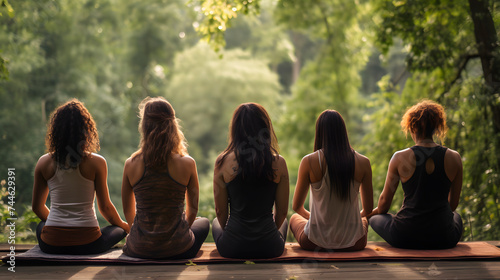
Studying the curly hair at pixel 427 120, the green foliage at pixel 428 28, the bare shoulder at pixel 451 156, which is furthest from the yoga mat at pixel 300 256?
the green foliage at pixel 428 28

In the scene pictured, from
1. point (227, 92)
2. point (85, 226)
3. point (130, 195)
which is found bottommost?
point (85, 226)

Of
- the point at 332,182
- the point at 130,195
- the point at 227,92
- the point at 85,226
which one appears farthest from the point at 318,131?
the point at 227,92

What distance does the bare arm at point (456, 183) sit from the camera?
362 centimetres

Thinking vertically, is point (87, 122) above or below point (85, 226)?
above

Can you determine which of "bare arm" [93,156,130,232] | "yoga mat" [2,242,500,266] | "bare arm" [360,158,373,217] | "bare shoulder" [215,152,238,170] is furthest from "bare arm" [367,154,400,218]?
"bare arm" [93,156,130,232]

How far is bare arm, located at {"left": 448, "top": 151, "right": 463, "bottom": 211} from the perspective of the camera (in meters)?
3.62

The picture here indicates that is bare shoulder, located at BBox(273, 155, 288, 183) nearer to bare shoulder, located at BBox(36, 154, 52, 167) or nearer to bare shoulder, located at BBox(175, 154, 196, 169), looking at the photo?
bare shoulder, located at BBox(175, 154, 196, 169)

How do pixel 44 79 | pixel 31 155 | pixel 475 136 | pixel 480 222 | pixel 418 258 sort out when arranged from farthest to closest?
pixel 44 79 < pixel 31 155 < pixel 475 136 < pixel 480 222 < pixel 418 258

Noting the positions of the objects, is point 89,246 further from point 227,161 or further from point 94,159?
point 227,161

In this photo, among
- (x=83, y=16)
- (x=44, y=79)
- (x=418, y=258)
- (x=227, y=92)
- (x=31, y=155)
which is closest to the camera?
(x=418, y=258)

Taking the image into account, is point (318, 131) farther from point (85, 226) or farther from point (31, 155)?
point (31, 155)

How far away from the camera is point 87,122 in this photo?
3.43 m

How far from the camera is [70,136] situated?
3377 mm

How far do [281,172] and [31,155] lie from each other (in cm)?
1027
